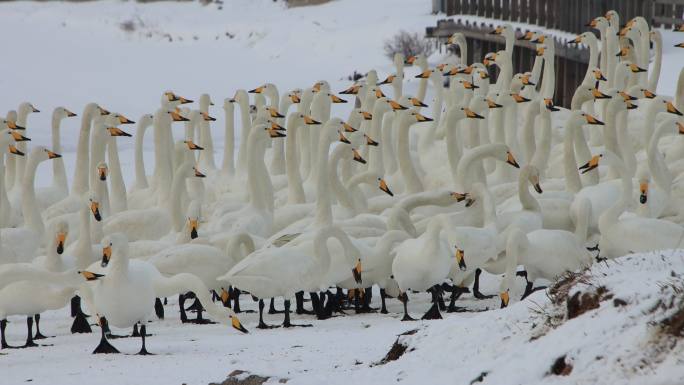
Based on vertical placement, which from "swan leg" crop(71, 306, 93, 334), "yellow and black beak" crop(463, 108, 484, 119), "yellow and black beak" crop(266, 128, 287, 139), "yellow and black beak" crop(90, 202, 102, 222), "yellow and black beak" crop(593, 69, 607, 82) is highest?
"yellow and black beak" crop(593, 69, 607, 82)

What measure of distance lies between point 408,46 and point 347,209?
23896 mm

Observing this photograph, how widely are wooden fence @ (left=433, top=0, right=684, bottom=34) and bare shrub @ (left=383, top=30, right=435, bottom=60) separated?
4.82m

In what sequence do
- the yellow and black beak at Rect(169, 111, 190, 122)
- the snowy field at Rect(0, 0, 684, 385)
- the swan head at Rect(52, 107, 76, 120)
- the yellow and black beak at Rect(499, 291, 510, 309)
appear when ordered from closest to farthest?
the snowy field at Rect(0, 0, 684, 385)
the yellow and black beak at Rect(499, 291, 510, 309)
the yellow and black beak at Rect(169, 111, 190, 122)
the swan head at Rect(52, 107, 76, 120)

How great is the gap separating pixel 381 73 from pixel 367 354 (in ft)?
88.4

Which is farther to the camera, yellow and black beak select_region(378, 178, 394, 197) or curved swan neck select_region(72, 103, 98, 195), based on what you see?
curved swan neck select_region(72, 103, 98, 195)

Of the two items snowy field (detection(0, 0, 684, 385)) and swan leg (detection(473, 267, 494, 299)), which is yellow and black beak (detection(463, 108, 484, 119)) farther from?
swan leg (detection(473, 267, 494, 299))

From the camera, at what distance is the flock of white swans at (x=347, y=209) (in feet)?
36.6

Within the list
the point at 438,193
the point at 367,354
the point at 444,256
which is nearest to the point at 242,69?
the point at 438,193

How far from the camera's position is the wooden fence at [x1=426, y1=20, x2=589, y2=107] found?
82.3 feet

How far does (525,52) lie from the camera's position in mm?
30719

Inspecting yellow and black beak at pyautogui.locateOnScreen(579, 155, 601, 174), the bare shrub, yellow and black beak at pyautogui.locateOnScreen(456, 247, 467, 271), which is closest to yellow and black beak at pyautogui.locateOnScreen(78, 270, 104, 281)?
yellow and black beak at pyautogui.locateOnScreen(456, 247, 467, 271)

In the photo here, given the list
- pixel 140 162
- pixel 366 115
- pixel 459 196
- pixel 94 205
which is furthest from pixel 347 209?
pixel 140 162

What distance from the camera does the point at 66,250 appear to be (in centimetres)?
1288

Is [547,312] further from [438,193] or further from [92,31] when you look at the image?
[92,31]
